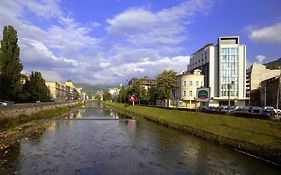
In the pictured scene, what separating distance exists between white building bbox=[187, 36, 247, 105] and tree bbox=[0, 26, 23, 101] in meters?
81.8

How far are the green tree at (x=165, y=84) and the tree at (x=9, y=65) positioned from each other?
45396mm

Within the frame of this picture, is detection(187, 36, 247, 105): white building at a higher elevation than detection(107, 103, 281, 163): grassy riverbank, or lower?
higher

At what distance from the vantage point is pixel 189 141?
38.7 metres

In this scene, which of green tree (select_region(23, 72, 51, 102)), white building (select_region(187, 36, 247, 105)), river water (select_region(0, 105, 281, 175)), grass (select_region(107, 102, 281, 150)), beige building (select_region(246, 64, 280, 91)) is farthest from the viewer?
beige building (select_region(246, 64, 280, 91))

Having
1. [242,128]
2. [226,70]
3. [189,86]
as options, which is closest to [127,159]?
[242,128]

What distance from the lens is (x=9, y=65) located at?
8106 cm

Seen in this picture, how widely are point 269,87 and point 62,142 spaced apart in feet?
355

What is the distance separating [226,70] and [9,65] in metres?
91.4

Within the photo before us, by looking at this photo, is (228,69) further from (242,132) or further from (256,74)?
(242,132)

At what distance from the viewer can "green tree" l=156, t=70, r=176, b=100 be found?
108500mm

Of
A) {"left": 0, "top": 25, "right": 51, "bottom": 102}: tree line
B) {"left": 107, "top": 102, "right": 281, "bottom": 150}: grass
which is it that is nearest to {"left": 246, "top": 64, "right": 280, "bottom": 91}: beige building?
{"left": 0, "top": 25, "right": 51, "bottom": 102}: tree line

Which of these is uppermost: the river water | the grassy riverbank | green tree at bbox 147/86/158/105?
green tree at bbox 147/86/158/105

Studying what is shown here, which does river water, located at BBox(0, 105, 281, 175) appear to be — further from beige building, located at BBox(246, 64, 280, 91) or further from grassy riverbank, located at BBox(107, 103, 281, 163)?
beige building, located at BBox(246, 64, 280, 91)

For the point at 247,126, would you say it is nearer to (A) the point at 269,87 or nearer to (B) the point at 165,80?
(B) the point at 165,80
